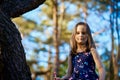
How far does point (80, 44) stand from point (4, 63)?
91cm

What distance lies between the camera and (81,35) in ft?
13.2

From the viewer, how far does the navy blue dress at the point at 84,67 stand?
3.96 m

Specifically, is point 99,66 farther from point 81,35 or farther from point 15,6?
point 15,6

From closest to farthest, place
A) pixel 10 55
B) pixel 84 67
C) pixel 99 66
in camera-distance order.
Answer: pixel 10 55
pixel 99 66
pixel 84 67

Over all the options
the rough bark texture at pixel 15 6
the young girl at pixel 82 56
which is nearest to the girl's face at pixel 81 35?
the young girl at pixel 82 56

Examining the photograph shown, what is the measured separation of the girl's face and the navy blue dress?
13 cm

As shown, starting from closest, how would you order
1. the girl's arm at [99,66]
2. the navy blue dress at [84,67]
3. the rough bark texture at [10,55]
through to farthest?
the rough bark texture at [10,55] < the girl's arm at [99,66] < the navy blue dress at [84,67]

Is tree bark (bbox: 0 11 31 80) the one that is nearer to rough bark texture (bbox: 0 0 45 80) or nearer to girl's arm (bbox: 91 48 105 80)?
rough bark texture (bbox: 0 0 45 80)

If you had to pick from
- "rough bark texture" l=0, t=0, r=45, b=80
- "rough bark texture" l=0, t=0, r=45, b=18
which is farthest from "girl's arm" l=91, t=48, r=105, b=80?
"rough bark texture" l=0, t=0, r=45, b=18

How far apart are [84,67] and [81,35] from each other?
317mm

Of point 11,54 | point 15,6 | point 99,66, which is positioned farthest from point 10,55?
point 99,66

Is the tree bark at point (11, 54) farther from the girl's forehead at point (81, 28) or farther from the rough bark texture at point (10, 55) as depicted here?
the girl's forehead at point (81, 28)

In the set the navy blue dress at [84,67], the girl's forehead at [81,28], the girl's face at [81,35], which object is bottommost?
the navy blue dress at [84,67]


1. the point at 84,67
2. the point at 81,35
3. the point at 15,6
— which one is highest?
the point at 15,6
